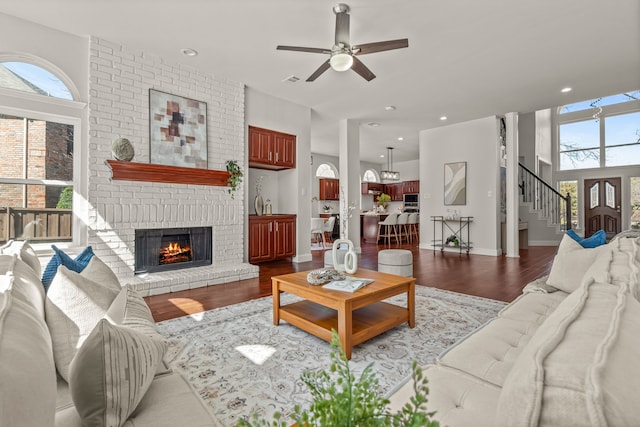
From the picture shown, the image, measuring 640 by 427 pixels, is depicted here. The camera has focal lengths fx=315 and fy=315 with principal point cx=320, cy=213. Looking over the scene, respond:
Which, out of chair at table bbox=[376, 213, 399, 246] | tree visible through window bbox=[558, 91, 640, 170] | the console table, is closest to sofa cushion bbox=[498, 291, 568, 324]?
the console table

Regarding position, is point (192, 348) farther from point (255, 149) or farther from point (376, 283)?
point (255, 149)

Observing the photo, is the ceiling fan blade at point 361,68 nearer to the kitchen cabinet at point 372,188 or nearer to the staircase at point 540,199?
the staircase at point 540,199

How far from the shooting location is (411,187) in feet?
42.1

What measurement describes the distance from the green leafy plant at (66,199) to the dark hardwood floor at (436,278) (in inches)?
59.1

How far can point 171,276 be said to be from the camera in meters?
4.06

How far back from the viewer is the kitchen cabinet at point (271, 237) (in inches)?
216

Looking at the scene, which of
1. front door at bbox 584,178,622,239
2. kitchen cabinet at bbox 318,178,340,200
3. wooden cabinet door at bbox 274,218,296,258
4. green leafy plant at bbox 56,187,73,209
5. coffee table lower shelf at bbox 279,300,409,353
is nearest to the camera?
coffee table lower shelf at bbox 279,300,409,353

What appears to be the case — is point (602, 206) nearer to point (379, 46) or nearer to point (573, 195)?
point (573, 195)

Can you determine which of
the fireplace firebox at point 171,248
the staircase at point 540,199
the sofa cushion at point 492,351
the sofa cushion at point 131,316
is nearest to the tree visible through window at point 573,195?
the staircase at point 540,199

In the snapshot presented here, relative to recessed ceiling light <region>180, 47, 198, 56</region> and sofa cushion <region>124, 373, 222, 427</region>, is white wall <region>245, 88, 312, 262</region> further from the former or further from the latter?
sofa cushion <region>124, 373, 222, 427</region>

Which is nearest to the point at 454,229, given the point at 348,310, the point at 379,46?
the point at 379,46

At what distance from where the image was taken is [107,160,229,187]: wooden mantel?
3.93 meters

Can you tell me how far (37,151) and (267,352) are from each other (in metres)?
3.60

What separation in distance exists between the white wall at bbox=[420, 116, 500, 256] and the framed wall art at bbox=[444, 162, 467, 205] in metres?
0.09
